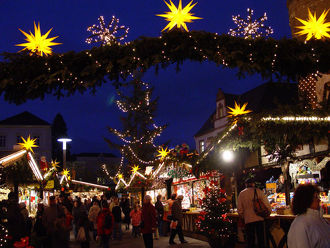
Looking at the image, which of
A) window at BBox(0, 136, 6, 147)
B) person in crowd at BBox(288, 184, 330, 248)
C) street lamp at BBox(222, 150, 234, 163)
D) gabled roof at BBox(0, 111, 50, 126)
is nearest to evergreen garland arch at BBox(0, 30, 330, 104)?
person in crowd at BBox(288, 184, 330, 248)

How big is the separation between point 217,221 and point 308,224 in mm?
8535

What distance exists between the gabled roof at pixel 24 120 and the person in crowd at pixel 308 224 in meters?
62.4

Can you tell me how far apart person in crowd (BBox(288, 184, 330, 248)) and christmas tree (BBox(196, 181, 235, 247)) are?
324 inches

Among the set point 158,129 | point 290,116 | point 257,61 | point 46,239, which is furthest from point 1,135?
point 257,61

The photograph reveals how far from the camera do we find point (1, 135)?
2394 inches

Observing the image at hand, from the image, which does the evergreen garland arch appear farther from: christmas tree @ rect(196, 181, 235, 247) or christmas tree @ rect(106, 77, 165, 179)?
christmas tree @ rect(106, 77, 165, 179)

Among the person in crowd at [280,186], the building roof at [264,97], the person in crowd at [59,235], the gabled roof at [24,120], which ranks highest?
the gabled roof at [24,120]

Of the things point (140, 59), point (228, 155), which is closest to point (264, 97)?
point (228, 155)

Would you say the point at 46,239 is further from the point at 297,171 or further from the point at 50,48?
the point at 297,171

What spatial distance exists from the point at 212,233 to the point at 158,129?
36163 millimetres

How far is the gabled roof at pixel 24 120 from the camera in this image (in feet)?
203

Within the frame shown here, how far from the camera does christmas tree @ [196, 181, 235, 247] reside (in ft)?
38.4

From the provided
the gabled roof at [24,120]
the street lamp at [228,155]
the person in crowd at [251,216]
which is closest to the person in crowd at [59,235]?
the person in crowd at [251,216]

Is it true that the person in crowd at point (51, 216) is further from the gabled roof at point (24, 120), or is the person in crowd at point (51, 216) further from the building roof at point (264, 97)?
the gabled roof at point (24, 120)
